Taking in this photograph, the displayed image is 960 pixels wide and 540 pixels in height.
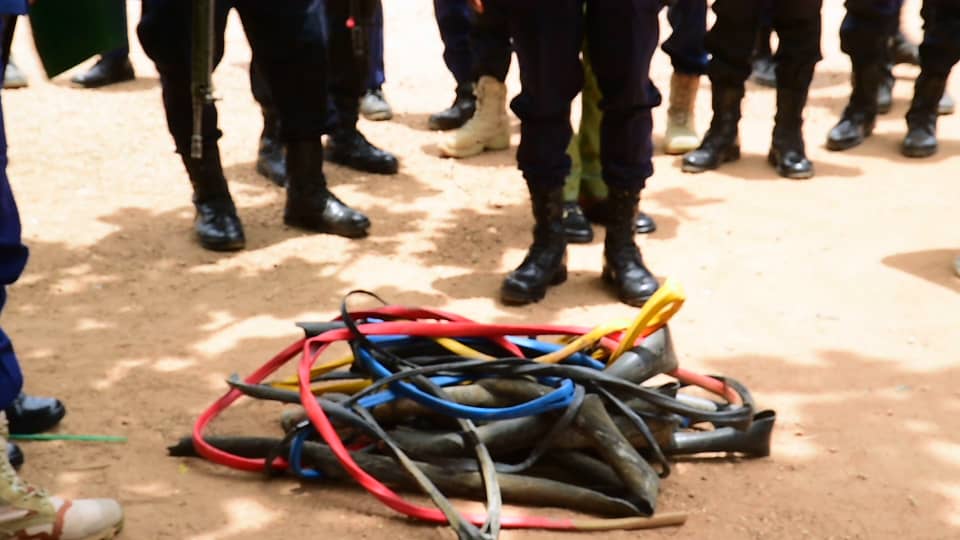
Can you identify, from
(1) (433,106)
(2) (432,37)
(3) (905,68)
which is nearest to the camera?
(1) (433,106)

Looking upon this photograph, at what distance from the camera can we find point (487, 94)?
235 inches

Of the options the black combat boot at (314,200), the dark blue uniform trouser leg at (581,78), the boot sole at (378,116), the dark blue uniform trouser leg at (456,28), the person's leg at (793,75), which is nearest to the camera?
the dark blue uniform trouser leg at (581,78)

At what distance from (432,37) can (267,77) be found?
404cm

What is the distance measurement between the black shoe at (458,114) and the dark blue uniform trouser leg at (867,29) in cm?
190

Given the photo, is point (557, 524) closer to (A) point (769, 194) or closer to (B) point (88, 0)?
(B) point (88, 0)

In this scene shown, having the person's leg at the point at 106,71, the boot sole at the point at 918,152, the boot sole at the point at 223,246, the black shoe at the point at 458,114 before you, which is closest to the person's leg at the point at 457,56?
the black shoe at the point at 458,114

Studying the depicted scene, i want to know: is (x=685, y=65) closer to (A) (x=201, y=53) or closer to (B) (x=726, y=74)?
(B) (x=726, y=74)

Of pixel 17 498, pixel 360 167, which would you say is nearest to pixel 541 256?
pixel 360 167

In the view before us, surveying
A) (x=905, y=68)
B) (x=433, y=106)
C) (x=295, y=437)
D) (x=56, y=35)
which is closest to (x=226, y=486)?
(x=295, y=437)

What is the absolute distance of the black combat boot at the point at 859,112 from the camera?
6047 mm

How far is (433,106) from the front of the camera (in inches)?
274

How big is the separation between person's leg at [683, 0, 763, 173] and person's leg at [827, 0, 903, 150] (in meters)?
0.64

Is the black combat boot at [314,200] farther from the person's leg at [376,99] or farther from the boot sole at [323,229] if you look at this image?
the person's leg at [376,99]

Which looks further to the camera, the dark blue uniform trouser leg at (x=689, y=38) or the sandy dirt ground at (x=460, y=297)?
the dark blue uniform trouser leg at (x=689, y=38)
